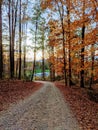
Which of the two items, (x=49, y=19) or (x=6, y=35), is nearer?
(x=49, y=19)

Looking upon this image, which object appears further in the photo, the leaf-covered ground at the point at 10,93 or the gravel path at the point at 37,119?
the leaf-covered ground at the point at 10,93

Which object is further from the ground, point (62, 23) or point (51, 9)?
point (51, 9)

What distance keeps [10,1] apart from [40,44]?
18285 millimetres

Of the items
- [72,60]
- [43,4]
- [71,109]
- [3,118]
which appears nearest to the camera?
[3,118]

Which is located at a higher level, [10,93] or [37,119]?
[10,93]

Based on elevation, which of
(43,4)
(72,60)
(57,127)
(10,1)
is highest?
(10,1)

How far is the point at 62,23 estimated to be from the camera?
901 inches

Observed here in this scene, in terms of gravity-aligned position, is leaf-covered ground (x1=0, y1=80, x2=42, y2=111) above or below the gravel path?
above

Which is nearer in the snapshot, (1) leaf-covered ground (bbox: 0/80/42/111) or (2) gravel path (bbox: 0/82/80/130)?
(2) gravel path (bbox: 0/82/80/130)

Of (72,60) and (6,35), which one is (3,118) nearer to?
(72,60)

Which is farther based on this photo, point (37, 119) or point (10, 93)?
point (10, 93)

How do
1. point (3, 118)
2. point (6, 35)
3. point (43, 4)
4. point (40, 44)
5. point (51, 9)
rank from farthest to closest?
point (40, 44)
point (6, 35)
point (51, 9)
point (43, 4)
point (3, 118)

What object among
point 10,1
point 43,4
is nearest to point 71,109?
point 43,4

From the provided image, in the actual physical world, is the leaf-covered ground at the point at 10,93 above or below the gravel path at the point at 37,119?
above
